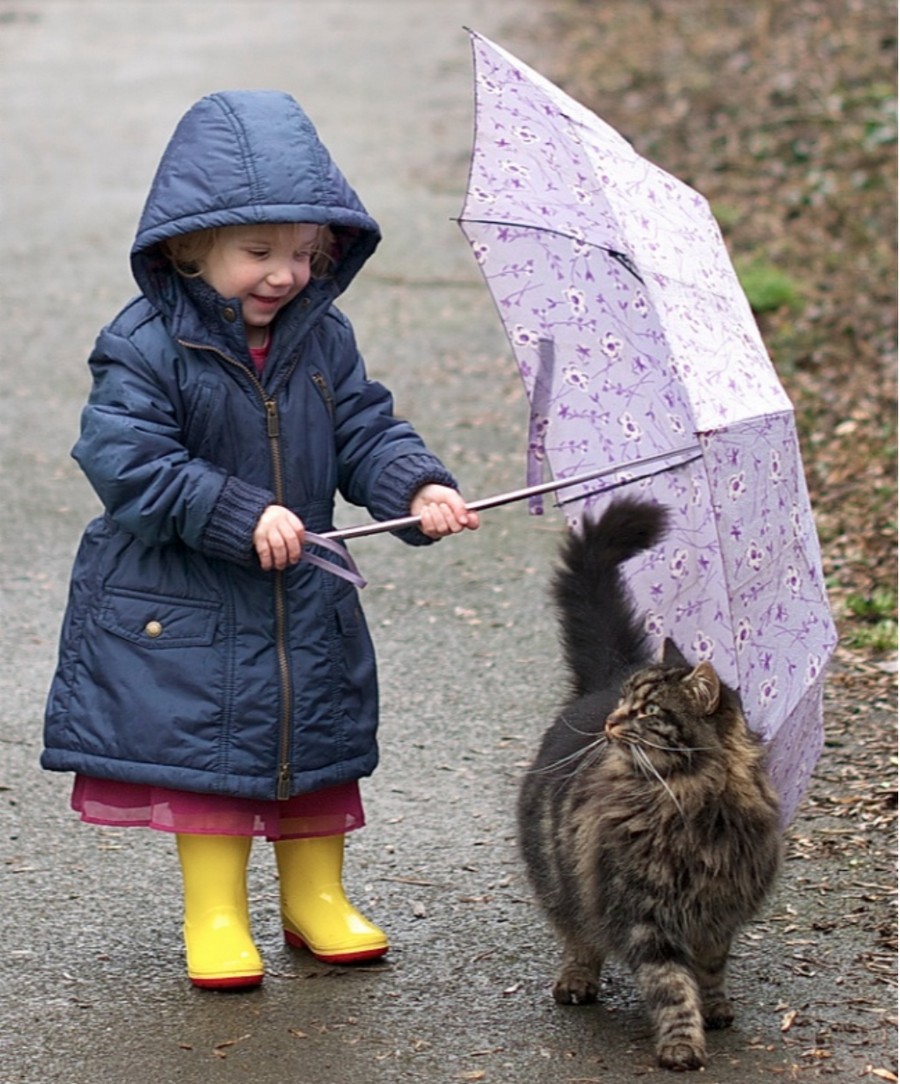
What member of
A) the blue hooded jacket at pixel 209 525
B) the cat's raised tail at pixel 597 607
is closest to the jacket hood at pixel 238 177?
the blue hooded jacket at pixel 209 525

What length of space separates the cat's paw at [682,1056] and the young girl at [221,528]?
87cm

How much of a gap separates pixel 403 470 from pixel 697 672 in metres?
0.79

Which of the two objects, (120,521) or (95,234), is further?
(95,234)

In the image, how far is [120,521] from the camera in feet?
12.0

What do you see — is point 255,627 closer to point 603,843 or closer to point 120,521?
point 120,521

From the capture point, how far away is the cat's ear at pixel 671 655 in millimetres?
Answer: 3673

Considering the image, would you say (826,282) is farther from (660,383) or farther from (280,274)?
(280,274)

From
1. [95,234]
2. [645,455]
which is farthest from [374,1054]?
[95,234]

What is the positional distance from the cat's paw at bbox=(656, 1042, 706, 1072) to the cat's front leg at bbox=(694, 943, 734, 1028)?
0.55 feet

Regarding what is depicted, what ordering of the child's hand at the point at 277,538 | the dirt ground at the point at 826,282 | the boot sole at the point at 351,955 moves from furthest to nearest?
1. the dirt ground at the point at 826,282
2. the boot sole at the point at 351,955
3. the child's hand at the point at 277,538

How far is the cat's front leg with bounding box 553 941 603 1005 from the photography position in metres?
3.76

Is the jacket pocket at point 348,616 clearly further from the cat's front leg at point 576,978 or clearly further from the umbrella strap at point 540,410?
the cat's front leg at point 576,978

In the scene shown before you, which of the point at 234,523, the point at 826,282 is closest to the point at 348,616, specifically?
the point at 234,523

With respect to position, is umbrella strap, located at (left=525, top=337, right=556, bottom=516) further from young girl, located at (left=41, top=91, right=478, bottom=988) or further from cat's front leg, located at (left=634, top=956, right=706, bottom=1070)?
cat's front leg, located at (left=634, top=956, right=706, bottom=1070)
